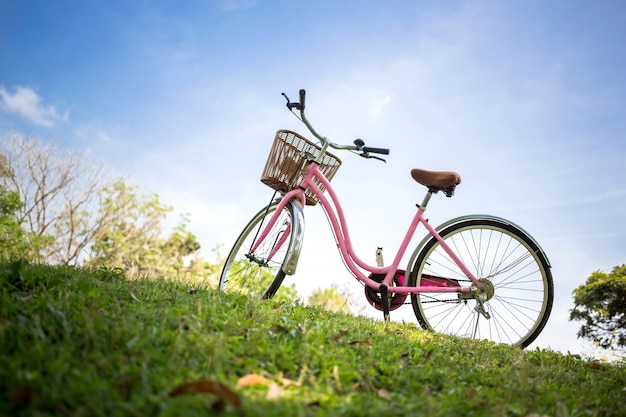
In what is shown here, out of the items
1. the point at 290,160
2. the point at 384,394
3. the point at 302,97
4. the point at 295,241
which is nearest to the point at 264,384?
the point at 384,394

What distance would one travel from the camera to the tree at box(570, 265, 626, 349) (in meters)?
8.27

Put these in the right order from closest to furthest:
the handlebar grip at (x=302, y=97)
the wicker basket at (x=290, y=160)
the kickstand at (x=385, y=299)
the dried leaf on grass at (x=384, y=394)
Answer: the dried leaf on grass at (x=384, y=394) → the kickstand at (x=385, y=299) → the handlebar grip at (x=302, y=97) → the wicker basket at (x=290, y=160)

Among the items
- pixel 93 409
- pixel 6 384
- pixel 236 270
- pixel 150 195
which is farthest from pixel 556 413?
pixel 150 195

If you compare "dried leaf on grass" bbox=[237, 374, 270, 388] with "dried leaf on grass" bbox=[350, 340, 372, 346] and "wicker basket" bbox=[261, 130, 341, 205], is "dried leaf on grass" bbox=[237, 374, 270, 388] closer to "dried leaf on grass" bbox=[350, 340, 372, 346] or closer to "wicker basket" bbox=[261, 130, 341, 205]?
"dried leaf on grass" bbox=[350, 340, 372, 346]

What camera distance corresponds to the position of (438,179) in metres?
3.66

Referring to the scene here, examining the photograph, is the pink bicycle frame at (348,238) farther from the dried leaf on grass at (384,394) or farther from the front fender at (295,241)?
the dried leaf on grass at (384,394)

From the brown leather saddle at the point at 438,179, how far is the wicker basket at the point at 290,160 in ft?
2.88

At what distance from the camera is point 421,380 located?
2.21 metres

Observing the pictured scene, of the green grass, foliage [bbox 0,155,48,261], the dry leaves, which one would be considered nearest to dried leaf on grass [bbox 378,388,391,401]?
the green grass

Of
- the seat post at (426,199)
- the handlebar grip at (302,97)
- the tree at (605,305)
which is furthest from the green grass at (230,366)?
the tree at (605,305)

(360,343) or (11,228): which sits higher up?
(11,228)

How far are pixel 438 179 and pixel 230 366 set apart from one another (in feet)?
7.87

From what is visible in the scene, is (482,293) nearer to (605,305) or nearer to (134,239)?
(605,305)

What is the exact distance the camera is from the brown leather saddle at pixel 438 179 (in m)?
3.63
